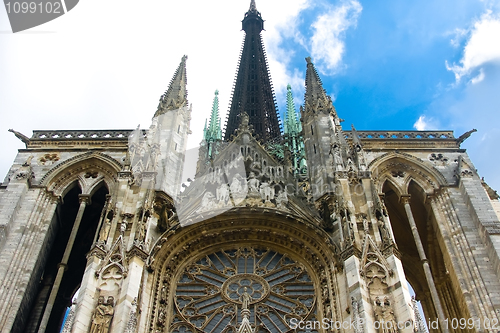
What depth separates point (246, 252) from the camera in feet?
56.4

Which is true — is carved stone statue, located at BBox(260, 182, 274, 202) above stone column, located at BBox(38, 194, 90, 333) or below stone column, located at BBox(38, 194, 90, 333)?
above

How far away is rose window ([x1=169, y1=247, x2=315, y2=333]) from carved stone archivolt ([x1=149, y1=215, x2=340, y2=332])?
0.08ft

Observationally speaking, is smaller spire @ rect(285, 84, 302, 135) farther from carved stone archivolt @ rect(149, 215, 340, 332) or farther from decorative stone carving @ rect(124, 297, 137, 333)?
decorative stone carving @ rect(124, 297, 137, 333)

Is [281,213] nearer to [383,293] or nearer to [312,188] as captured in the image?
[312,188]

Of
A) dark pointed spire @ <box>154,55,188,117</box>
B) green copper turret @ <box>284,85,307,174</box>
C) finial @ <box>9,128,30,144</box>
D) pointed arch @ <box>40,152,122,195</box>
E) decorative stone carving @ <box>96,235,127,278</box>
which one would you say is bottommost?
decorative stone carving @ <box>96,235,127,278</box>

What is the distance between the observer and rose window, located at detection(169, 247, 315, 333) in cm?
1517

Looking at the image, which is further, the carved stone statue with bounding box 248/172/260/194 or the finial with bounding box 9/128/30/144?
the finial with bounding box 9/128/30/144

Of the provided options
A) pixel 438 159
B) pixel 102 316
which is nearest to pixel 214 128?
pixel 438 159

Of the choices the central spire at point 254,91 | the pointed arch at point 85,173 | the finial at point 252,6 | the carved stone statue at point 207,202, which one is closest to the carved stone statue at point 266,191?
the carved stone statue at point 207,202

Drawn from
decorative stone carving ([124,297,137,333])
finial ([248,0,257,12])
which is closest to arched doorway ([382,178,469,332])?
decorative stone carving ([124,297,137,333])

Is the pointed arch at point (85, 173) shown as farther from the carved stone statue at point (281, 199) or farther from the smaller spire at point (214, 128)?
the smaller spire at point (214, 128)

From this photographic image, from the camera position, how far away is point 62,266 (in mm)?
16547

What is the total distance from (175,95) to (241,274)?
8.32m

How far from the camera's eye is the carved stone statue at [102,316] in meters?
13.0
